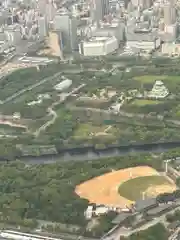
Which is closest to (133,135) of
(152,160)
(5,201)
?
(152,160)

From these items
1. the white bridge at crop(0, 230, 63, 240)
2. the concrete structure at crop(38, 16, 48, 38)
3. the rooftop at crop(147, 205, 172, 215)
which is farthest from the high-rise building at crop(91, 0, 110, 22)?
the white bridge at crop(0, 230, 63, 240)

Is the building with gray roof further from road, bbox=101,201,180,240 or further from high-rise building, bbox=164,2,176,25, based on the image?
high-rise building, bbox=164,2,176,25

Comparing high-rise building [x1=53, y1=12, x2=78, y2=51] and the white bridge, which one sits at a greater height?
high-rise building [x1=53, y1=12, x2=78, y2=51]

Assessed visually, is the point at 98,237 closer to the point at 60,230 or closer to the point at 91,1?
the point at 60,230

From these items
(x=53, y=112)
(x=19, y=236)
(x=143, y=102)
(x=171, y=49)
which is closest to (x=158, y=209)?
(x=19, y=236)

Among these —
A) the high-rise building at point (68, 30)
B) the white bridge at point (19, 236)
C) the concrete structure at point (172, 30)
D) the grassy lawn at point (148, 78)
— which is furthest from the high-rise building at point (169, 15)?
the white bridge at point (19, 236)

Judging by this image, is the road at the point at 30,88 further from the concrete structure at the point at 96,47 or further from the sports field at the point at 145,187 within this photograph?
the sports field at the point at 145,187

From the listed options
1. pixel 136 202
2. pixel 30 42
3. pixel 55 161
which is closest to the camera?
pixel 136 202
